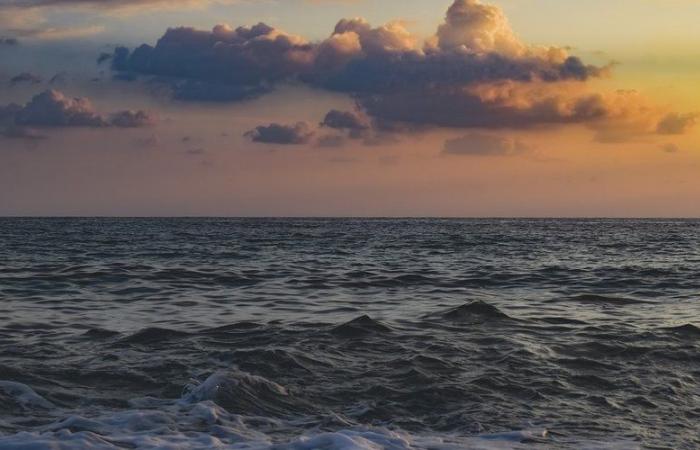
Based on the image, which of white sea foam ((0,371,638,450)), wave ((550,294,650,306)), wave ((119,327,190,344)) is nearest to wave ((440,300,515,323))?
wave ((550,294,650,306))

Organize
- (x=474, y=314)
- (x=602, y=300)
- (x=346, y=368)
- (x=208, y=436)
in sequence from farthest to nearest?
1. (x=602, y=300)
2. (x=474, y=314)
3. (x=346, y=368)
4. (x=208, y=436)

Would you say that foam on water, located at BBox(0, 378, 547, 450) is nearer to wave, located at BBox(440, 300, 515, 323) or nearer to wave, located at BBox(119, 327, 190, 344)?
wave, located at BBox(119, 327, 190, 344)

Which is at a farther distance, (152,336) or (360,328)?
(360,328)

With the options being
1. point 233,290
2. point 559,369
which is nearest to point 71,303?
point 233,290

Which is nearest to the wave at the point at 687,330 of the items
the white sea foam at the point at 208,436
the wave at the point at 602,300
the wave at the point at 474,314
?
the wave at the point at 474,314

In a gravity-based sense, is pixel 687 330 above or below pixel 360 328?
above

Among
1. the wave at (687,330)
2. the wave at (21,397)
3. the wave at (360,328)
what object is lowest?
the wave at (21,397)

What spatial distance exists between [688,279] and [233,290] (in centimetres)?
1505

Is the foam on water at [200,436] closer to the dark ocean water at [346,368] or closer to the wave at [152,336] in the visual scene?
the dark ocean water at [346,368]

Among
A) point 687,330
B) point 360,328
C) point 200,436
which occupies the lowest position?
point 200,436

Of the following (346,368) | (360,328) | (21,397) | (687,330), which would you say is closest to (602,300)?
(687,330)

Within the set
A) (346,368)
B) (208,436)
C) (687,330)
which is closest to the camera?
(208,436)

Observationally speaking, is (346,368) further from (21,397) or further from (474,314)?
(474,314)

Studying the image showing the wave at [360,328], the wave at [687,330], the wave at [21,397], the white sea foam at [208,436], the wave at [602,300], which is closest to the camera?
the white sea foam at [208,436]
